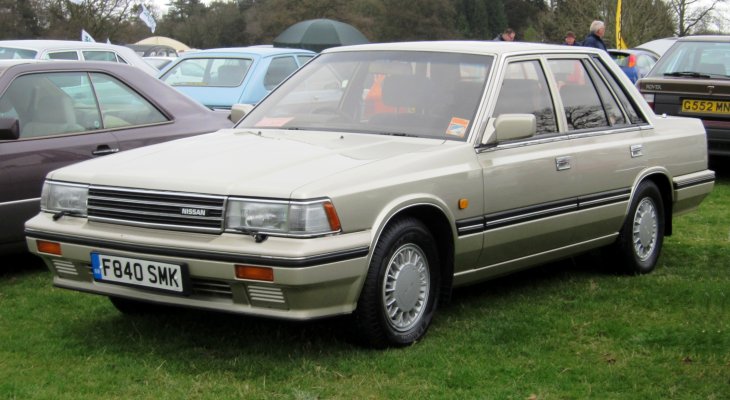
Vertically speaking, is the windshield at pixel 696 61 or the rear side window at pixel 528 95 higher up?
the rear side window at pixel 528 95

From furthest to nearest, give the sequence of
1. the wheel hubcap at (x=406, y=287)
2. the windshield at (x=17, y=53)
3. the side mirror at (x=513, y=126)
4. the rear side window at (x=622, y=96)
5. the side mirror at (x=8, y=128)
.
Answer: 1. the windshield at (x=17, y=53)
2. the rear side window at (x=622, y=96)
3. the side mirror at (x=8, y=128)
4. the side mirror at (x=513, y=126)
5. the wheel hubcap at (x=406, y=287)

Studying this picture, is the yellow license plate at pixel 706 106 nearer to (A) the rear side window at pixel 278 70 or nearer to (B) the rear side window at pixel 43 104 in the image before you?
(A) the rear side window at pixel 278 70

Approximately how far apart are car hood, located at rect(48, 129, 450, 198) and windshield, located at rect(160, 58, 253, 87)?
7605 millimetres

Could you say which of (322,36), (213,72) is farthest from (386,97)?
(322,36)

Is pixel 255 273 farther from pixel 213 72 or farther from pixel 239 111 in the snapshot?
pixel 213 72

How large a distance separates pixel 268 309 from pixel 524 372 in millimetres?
1187

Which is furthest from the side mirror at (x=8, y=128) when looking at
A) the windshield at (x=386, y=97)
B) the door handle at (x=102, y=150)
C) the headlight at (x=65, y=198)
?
the windshield at (x=386, y=97)

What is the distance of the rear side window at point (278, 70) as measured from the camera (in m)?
13.3

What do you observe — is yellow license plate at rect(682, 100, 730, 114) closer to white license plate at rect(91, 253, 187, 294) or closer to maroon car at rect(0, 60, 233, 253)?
maroon car at rect(0, 60, 233, 253)

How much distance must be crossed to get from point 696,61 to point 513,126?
7263mm

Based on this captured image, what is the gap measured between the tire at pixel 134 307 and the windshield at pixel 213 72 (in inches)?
299

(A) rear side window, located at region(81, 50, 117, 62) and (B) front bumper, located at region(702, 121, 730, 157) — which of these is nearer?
(B) front bumper, located at region(702, 121, 730, 157)

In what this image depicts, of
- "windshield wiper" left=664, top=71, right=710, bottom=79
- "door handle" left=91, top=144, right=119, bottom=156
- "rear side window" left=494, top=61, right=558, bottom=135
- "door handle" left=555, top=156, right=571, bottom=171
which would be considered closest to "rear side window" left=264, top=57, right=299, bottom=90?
"windshield wiper" left=664, top=71, right=710, bottom=79

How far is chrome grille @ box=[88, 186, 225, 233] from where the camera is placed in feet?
15.1
